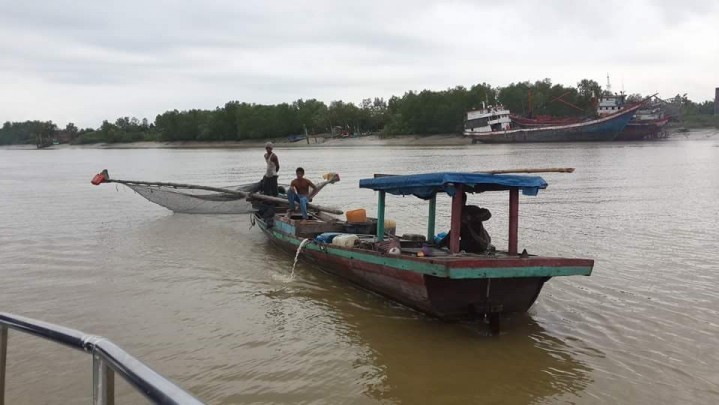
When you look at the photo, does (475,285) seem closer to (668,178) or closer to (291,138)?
(668,178)

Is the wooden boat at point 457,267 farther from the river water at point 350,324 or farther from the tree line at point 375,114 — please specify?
the tree line at point 375,114

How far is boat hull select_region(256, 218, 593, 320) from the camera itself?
613 cm

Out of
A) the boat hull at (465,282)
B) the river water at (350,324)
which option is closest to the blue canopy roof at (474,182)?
the boat hull at (465,282)

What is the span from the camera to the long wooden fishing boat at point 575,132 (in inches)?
2456

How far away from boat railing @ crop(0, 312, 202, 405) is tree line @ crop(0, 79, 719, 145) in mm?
75484

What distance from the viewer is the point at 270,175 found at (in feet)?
46.9

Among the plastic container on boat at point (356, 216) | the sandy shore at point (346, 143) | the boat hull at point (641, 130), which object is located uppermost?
the boat hull at point (641, 130)

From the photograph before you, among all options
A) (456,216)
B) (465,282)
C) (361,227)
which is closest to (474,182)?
(456,216)

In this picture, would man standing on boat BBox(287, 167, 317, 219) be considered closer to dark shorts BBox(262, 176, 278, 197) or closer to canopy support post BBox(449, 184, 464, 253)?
dark shorts BBox(262, 176, 278, 197)

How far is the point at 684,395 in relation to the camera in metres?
5.12

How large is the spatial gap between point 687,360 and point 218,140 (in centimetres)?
10478

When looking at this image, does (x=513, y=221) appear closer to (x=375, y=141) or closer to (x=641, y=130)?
(x=641, y=130)

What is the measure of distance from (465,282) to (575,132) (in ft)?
→ 206

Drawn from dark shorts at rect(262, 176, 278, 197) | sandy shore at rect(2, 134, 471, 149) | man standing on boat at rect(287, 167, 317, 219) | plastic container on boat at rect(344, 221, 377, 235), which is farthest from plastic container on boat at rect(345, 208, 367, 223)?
sandy shore at rect(2, 134, 471, 149)
